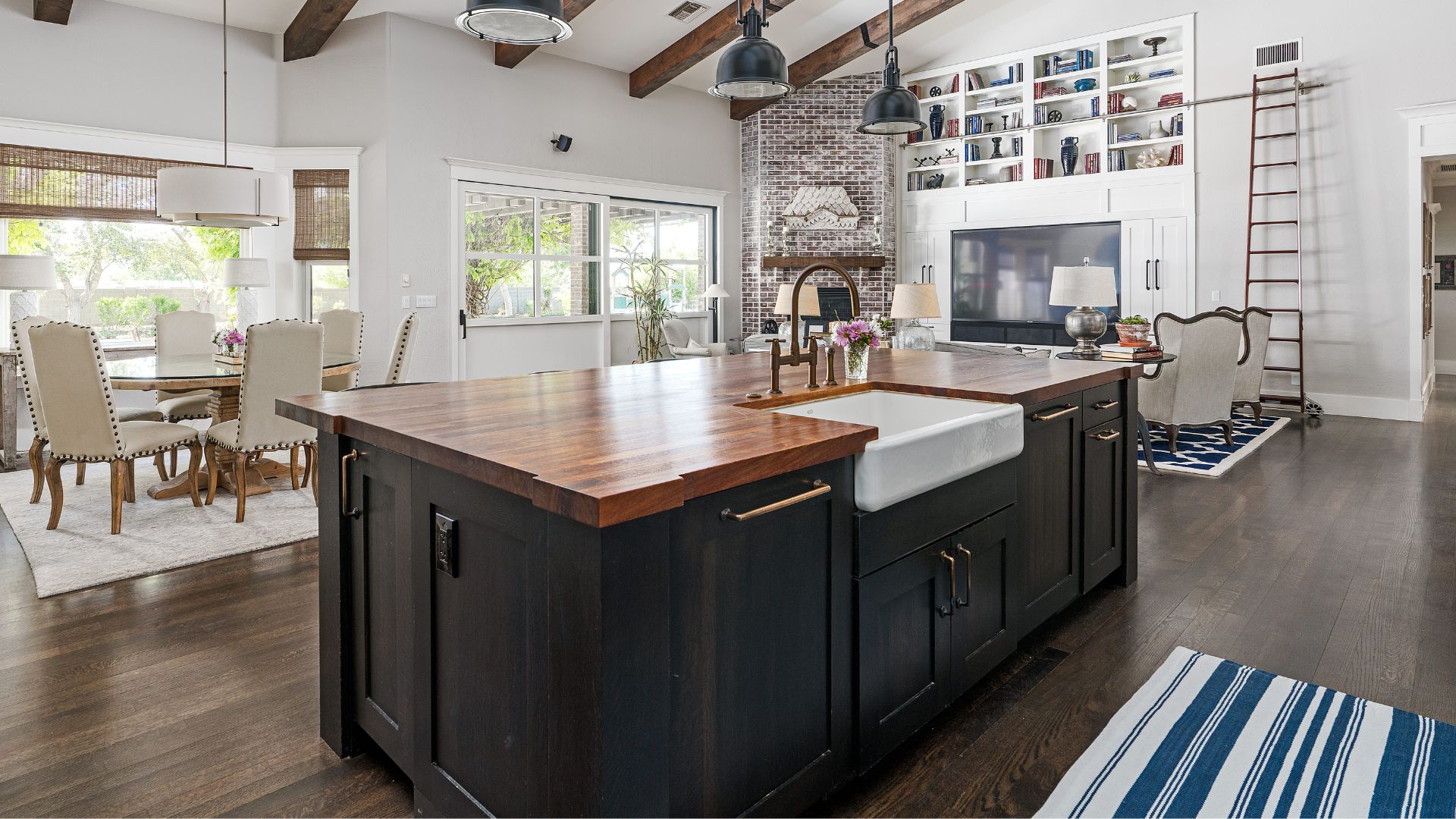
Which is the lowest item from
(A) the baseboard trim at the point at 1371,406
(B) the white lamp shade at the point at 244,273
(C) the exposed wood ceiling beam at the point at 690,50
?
(A) the baseboard trim at the point at 1371,406

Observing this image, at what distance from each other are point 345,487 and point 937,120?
8.98m

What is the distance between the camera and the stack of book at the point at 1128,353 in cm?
521

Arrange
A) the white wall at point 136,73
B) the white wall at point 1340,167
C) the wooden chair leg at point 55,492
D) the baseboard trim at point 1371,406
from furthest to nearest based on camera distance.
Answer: the baseboard trim at point 1371,406 → the white wall at point 1340,167 → the white wall at point 136,73 → the wooden chair leg at point 55,492

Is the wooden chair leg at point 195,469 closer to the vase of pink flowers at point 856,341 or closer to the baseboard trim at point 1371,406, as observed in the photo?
the vase of pink flowers at point 856,341

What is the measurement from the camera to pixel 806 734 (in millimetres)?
1603

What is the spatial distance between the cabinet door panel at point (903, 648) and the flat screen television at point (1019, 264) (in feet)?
24.4

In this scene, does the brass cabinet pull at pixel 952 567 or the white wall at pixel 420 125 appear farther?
the white wall at pixel 420 125

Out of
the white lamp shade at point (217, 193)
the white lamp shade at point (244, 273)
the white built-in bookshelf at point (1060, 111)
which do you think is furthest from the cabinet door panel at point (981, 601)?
the white built-in bookshelf at point (1060, 111)

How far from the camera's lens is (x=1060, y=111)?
28.5ft

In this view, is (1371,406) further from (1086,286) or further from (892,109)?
(892,109)

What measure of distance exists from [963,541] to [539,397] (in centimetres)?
112

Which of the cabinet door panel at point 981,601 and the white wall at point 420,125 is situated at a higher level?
the white wall at point 420,125

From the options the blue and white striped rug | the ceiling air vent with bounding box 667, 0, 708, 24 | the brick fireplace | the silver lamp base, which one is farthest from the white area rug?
the brick fireplace

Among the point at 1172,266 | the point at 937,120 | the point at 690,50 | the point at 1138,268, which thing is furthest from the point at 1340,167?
the point at 690,50
